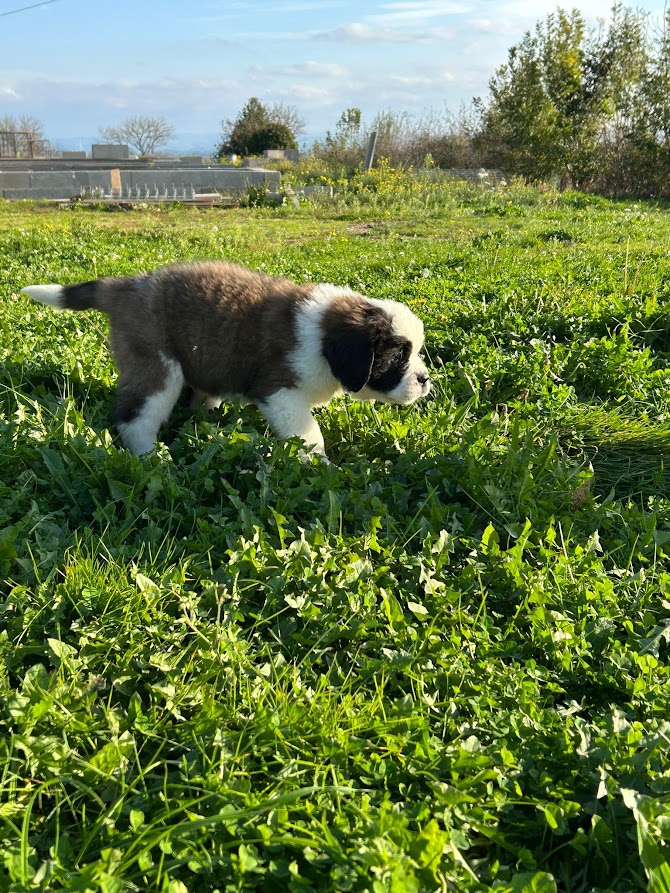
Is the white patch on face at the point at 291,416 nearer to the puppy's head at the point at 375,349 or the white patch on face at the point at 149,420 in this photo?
the puppy's head at the point at 375,349

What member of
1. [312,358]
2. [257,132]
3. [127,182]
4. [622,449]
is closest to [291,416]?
[312,358]

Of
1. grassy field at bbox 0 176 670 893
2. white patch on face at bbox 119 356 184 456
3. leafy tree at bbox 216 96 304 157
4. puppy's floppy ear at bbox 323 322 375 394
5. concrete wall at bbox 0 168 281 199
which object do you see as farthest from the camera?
leafy tree at bbox 216 96 304 157

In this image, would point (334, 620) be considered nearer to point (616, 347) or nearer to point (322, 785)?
point (322, 785)

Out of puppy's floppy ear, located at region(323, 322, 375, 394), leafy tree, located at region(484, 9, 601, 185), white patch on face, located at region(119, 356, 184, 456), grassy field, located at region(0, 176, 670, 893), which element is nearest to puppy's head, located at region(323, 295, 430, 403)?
puppy's floppy ear, located at region(323, 322, 375, 394)

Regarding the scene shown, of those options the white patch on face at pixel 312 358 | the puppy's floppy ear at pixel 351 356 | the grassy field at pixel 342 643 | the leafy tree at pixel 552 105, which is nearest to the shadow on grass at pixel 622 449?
the grassy field at pixel 342 643

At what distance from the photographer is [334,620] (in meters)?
2.46

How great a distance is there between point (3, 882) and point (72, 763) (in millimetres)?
341

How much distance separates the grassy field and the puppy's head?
0.68 feet

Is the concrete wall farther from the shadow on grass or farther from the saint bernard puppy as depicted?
the shadow on grass

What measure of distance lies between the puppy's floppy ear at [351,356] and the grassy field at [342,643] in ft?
1.22

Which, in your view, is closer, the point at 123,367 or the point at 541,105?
the point at 123,367

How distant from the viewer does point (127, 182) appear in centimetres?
2131

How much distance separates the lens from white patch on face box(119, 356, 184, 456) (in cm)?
379

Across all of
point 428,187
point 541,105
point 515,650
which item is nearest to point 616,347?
point 515,650
